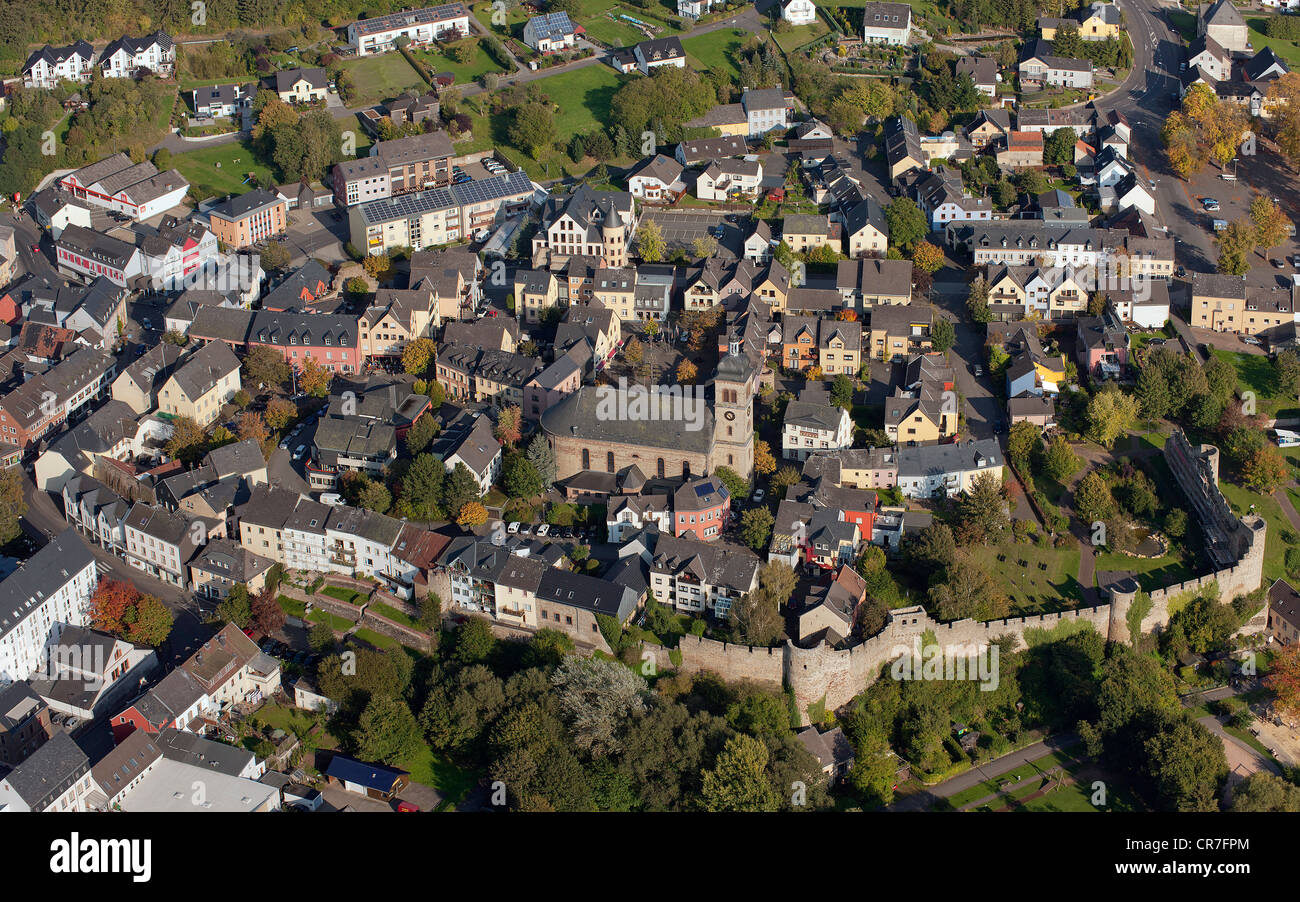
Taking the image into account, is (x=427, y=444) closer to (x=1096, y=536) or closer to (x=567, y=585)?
(x=567, y=585)

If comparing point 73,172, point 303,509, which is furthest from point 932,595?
point 73,172

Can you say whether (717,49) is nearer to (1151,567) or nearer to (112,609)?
(1151,567)

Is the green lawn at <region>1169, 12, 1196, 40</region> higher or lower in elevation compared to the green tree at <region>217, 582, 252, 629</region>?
lower

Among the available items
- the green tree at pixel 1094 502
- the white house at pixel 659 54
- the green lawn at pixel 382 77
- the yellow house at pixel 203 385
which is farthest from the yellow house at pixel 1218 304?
the green lawn at pixel 382 77

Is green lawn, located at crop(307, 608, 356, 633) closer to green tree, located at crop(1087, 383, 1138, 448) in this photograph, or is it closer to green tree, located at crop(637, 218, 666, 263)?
green tree, located at crop(637, 218, 666, 263)

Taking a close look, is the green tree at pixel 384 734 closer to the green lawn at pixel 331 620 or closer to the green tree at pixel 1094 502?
the green lawn at pixel 331 620

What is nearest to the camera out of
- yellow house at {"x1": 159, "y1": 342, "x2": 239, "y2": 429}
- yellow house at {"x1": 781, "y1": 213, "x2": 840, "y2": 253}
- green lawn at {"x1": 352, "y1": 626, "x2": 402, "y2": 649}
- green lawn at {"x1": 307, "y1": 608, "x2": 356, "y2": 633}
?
green lawn at {"x1": 352, "y1": 626, "x2": 402, "y2": 649}

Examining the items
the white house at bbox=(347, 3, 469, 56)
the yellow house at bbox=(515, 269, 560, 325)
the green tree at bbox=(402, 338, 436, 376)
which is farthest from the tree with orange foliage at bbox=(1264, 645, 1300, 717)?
the white house at bbox=(347, 3, 469, 56)
